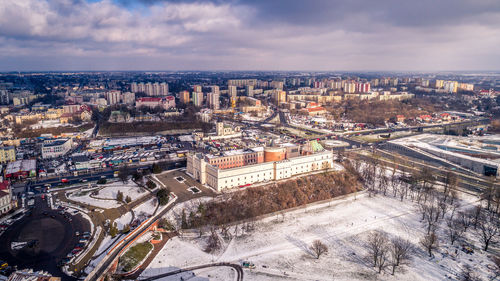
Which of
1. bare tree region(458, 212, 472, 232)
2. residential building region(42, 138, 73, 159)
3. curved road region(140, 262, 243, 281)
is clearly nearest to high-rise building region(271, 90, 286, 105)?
residential building region(42, 138, 73, 159)

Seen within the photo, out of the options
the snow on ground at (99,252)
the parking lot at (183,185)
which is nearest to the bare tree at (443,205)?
the parking lot at (183,185)

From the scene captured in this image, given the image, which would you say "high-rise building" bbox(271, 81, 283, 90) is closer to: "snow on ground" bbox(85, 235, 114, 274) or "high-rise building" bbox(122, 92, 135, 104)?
"high-rise building" bbox(122, 92, 135, 104)

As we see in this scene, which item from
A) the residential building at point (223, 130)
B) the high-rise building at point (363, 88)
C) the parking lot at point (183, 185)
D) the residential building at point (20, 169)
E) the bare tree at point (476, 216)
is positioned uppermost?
the high-rise building at point (363, 88)

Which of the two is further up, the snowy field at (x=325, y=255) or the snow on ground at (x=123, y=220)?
the snow on ground at (x=123, y=220)

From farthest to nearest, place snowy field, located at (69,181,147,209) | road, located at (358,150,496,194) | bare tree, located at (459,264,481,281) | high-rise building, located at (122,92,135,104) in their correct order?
1. high-rise building, located at (122,92,135,104)
2. road, located at (358,150,496,194)
3. snowy field, located at (69,181,147,209)
4. bare tree, located at (459,264,481,281)

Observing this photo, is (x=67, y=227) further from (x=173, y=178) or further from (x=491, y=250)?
(x=491, y=250)

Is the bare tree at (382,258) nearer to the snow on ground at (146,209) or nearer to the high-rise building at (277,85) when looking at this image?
the snow on ground at (146,209)

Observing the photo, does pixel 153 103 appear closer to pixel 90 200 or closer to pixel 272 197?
pixel 90 200

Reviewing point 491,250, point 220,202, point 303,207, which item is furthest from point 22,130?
point 491,250
